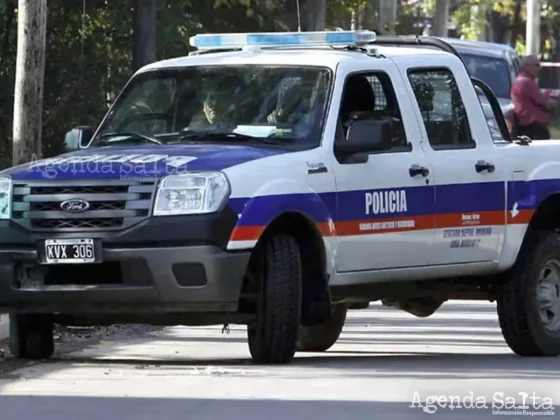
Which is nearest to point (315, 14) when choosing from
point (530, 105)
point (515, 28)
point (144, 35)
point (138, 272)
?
point (530, 105)

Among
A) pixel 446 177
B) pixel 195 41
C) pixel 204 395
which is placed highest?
pixel 195 41

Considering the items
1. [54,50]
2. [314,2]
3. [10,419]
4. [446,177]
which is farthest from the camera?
[314,2]

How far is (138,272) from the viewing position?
9.84 m

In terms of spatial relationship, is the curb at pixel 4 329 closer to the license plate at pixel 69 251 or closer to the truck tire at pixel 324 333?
the truck tire at pixel 324 333

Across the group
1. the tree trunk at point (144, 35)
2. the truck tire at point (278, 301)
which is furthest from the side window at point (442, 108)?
the tree trunk at point (144, 35)

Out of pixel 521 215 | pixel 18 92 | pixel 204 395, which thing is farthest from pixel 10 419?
pixel 18 92

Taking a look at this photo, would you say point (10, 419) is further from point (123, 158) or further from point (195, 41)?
point (195, 41)

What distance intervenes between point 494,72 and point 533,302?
15880mm

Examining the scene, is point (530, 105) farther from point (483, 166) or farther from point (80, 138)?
point (80, 138)

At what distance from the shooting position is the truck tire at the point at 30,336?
1077cm

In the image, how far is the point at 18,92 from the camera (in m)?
14.5

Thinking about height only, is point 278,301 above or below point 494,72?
above

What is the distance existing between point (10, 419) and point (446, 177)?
13.0 feet

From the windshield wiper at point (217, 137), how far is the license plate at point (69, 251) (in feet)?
3.78
